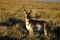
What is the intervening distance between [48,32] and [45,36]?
59 cm

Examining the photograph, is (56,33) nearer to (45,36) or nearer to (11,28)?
(45,36)

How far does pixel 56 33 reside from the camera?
13766 mm

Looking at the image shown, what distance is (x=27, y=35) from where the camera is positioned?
504 inches

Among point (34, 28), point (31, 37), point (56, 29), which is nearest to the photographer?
point (31, 37)

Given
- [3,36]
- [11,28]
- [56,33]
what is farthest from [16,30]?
[56,33]

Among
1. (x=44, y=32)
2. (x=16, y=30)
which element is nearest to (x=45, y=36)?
(x=44, y=32)

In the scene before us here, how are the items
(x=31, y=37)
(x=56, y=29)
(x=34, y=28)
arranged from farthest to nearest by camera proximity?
(x=56, y=29) < (x=34, y=28) < (x=31, y=37)

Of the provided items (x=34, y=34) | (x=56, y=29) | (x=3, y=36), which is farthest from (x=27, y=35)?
(x=56, y=29)

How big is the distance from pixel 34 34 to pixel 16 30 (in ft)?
3.99

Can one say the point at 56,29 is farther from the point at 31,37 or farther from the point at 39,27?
the point at 31,37

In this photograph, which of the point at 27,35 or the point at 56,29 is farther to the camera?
the point at 56,29

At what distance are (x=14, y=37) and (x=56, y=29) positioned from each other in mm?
3296

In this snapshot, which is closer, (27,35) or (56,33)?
(27,35)

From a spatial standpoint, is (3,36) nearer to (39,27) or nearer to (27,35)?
(27,35)
